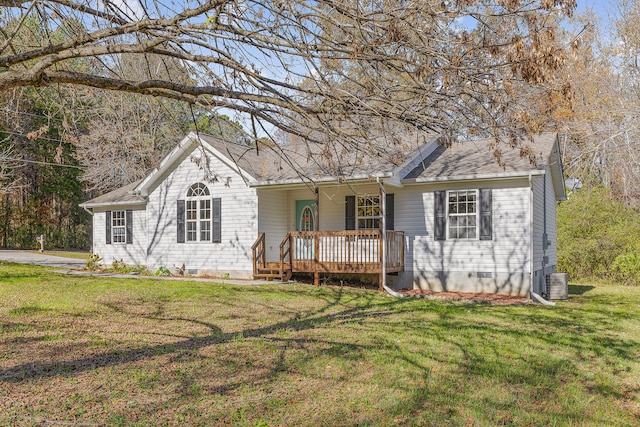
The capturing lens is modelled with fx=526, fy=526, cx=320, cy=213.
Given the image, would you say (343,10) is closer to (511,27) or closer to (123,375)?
(511,27)

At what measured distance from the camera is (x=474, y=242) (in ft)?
44.9

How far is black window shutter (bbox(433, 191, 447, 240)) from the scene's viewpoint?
551 inches

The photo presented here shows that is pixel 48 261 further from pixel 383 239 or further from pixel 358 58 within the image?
pixel 358 58

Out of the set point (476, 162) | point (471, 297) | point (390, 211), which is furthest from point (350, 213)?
point (471, 297)

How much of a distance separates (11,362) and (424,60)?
5712mm

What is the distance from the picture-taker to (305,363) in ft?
20.8

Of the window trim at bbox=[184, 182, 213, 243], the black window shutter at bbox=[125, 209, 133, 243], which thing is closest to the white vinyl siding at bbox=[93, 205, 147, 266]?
the black window shutter at bbox=[125, 209, 133, 243]

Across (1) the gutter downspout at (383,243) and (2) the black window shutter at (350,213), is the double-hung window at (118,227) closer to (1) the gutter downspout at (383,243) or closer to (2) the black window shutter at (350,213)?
(2) the black window shutter at (350,213)

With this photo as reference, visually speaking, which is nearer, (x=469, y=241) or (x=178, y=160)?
(x=469, y=241)

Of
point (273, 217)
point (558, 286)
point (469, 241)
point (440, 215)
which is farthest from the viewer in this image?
point (273, 217)

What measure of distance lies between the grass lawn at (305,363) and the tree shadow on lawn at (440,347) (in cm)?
3

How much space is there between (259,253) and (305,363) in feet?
30.8

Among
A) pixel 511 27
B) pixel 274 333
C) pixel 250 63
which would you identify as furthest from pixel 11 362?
pixel 511 27

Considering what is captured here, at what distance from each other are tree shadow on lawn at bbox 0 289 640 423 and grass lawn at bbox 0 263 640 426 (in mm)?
28
